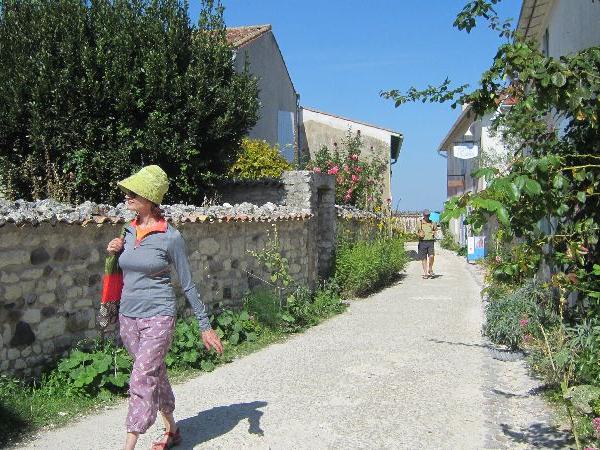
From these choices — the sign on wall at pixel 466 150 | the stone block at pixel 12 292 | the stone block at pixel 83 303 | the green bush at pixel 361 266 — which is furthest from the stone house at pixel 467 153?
the stone block at pixel 12 292

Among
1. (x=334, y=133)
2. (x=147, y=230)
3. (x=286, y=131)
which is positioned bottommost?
(x=147, y=230)

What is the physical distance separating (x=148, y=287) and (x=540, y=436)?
2.99 meters

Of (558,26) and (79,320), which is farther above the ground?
(558,26)

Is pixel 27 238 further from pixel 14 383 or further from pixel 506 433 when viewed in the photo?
pixel 506 433

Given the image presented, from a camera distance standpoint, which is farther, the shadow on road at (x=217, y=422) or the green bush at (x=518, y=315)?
the green bush at (x=518, y=315)

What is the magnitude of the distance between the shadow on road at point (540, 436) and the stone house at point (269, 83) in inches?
508

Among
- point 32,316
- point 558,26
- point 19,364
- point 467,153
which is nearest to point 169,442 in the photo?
point 19,364

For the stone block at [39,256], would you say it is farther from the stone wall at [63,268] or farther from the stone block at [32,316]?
the stone block at [32,316]

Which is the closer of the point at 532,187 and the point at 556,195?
the point at 532,187

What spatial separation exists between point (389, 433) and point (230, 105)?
721 centimetres

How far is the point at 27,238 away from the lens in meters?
5.76

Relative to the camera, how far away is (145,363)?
4223 mm

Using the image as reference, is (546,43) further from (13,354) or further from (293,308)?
(13,354)

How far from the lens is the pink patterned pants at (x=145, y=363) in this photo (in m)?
4.15
